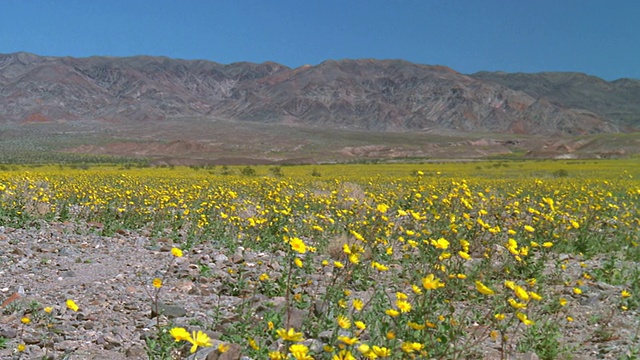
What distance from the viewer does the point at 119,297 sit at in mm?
6012

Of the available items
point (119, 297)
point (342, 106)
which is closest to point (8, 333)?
point (119, 297)

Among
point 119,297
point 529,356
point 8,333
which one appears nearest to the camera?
point 529,356

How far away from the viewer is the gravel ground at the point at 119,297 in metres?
4.82

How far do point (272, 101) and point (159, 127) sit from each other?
54.8m

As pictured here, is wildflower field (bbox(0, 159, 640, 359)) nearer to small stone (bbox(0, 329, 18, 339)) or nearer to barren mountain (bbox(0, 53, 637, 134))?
small stone (bbox(0, 329, 18, 339))

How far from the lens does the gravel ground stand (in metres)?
4.82

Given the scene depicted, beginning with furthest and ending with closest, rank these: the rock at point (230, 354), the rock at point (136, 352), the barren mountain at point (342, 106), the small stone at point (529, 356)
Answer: the barren mountain at point (342, 106)
the rock at point (136, 352)
the small stone at point (529, 356)
the rock at point (230, 354)

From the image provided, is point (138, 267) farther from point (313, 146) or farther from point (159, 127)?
point (159, 127)

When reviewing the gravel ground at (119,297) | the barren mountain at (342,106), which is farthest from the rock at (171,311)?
the barren mountain at (342,106)

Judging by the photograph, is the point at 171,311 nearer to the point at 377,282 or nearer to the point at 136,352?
the point at 136,352

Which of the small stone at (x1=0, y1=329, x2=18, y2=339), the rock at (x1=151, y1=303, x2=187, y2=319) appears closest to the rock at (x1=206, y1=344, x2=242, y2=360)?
the rock at (x1=151, y1=303, x2=187, y2=319)

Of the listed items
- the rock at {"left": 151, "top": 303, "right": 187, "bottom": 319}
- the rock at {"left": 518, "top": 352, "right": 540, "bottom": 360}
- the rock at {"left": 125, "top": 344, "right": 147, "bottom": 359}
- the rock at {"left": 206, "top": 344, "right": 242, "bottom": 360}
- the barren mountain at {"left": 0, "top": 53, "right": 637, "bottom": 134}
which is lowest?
the rock at {"left": 125, "top": 344, "right": 147, "bottom": 359}

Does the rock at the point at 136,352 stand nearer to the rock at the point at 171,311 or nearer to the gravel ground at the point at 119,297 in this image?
the gravel ground at the point at 119,297

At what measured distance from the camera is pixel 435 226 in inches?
331
